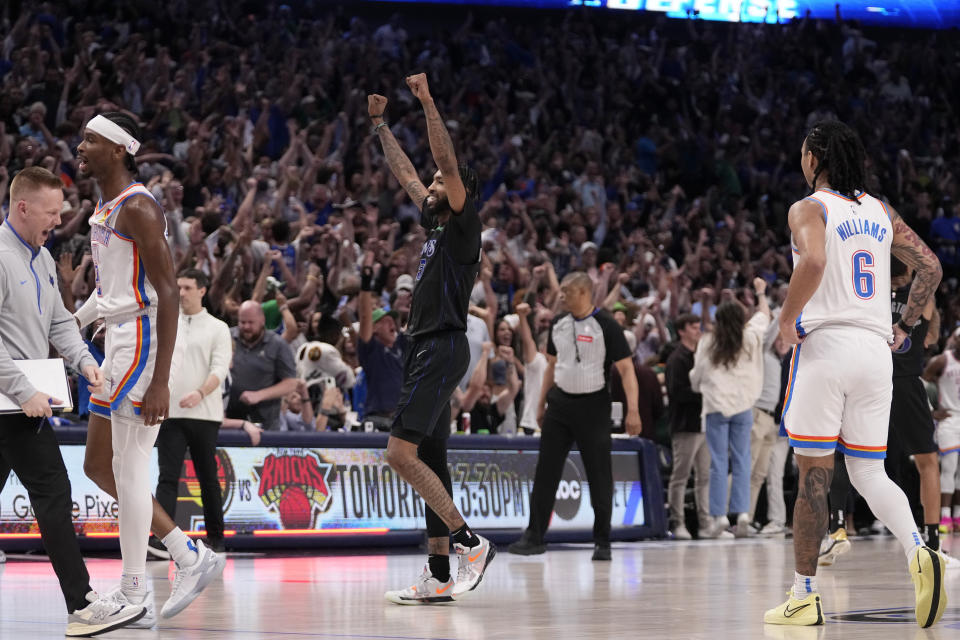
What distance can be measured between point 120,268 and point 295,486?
5.61 meters

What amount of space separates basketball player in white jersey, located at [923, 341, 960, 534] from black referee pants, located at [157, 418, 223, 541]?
Result: 29.3 feet

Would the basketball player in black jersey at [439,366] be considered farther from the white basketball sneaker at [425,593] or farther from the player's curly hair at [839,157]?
the player's curly hair at [839,157]

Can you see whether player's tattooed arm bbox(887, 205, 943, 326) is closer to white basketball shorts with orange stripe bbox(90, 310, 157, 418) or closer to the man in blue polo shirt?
white basketball shorts with orange stripe bbox(90, 310, 157, 418)

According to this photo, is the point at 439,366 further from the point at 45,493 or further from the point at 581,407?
the point at 581,407

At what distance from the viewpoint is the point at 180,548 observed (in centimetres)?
648

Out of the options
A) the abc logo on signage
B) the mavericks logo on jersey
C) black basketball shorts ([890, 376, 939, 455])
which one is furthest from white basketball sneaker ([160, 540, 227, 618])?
the abc logo on signage

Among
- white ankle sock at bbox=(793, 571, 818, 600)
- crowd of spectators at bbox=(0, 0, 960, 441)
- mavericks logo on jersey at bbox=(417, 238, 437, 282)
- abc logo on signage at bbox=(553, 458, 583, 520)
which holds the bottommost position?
abc logo on signage at bbox=(553, 458, 583, 520)

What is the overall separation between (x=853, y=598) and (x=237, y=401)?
5.86 metres

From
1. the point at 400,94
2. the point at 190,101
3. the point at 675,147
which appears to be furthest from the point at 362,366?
the point at 675,147

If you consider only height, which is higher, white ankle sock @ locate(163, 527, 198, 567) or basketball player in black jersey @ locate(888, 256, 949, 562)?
basketball player in black jersey @ locate(888, 256, 949, 562)

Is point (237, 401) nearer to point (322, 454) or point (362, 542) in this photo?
point (322, 454)

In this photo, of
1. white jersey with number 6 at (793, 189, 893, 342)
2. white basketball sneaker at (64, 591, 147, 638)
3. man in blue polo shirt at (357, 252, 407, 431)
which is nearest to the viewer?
white basketball sneaker at (64, 591, 147, 638)

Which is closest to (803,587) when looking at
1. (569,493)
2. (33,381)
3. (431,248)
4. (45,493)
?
(431,248)

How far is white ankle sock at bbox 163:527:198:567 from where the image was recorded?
646 cm
